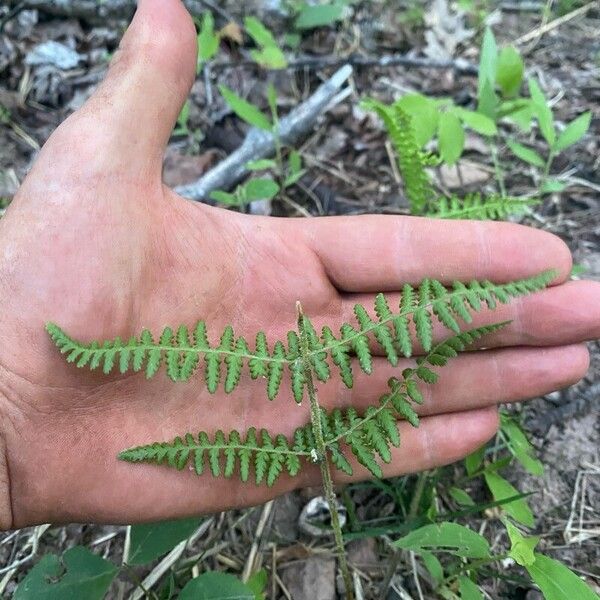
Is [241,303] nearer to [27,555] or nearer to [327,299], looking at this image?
[327,299]

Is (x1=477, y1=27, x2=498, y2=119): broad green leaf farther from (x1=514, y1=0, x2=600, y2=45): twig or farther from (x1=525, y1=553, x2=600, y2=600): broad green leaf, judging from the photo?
(x1=525, y1=553, x2=600, y2=600): broad green leaf

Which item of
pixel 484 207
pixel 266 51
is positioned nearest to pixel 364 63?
pixel 266 51

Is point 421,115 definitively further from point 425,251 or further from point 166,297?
point 166,297

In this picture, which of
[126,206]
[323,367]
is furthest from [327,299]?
[126,206]

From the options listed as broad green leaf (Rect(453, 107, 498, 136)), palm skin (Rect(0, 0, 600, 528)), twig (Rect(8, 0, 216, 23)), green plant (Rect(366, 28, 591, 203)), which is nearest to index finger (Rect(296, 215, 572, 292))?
palm skin (Rect(0, 0, 600, 528))

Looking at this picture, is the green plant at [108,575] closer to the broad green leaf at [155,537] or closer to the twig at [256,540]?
the broad green leaf at [155,537]
